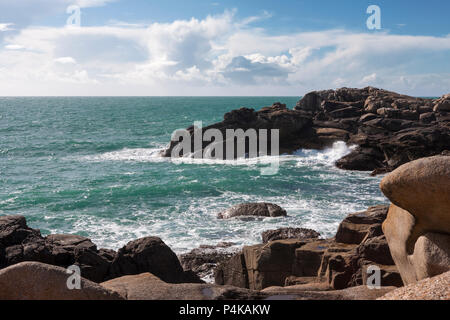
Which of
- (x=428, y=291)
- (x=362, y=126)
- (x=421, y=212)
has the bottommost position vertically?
(x=428, y=291)

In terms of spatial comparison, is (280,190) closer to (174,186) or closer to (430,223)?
(174,186)

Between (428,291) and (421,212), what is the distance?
213 cm

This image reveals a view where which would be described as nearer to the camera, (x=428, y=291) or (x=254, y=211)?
(x=428, y=291)

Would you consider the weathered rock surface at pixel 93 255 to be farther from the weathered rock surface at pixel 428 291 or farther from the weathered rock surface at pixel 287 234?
the weathered rock surface at pixel 428 291

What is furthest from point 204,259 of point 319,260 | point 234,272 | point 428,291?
point 428,291

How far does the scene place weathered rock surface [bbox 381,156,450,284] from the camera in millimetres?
8172

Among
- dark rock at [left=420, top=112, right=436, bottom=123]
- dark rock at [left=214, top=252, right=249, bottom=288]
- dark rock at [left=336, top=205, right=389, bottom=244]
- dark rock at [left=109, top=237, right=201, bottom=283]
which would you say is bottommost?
dark rock at [left=214, top=252, right=249, bottom=288]

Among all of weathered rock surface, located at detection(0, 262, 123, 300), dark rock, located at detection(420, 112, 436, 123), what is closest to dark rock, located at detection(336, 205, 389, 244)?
weathered rock surface, located at detection(0, 262, 123, 300)

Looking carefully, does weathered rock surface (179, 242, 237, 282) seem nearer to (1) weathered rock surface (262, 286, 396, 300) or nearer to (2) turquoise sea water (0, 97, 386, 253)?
(2) turquoise sea water (0, 97, 386, 253)

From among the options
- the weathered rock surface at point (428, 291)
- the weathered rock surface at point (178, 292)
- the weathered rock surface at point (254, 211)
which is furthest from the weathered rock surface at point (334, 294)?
the weathered rock surface at point (254, 211)

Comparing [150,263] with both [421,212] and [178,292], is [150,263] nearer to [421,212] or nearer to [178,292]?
[178,292]

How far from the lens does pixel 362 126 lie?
163 feet

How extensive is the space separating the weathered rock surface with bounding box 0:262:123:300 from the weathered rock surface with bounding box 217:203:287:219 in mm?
16982

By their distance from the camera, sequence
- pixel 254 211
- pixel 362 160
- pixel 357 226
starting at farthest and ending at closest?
pixel 362 160
pixel 254 211
pixel 357 226
